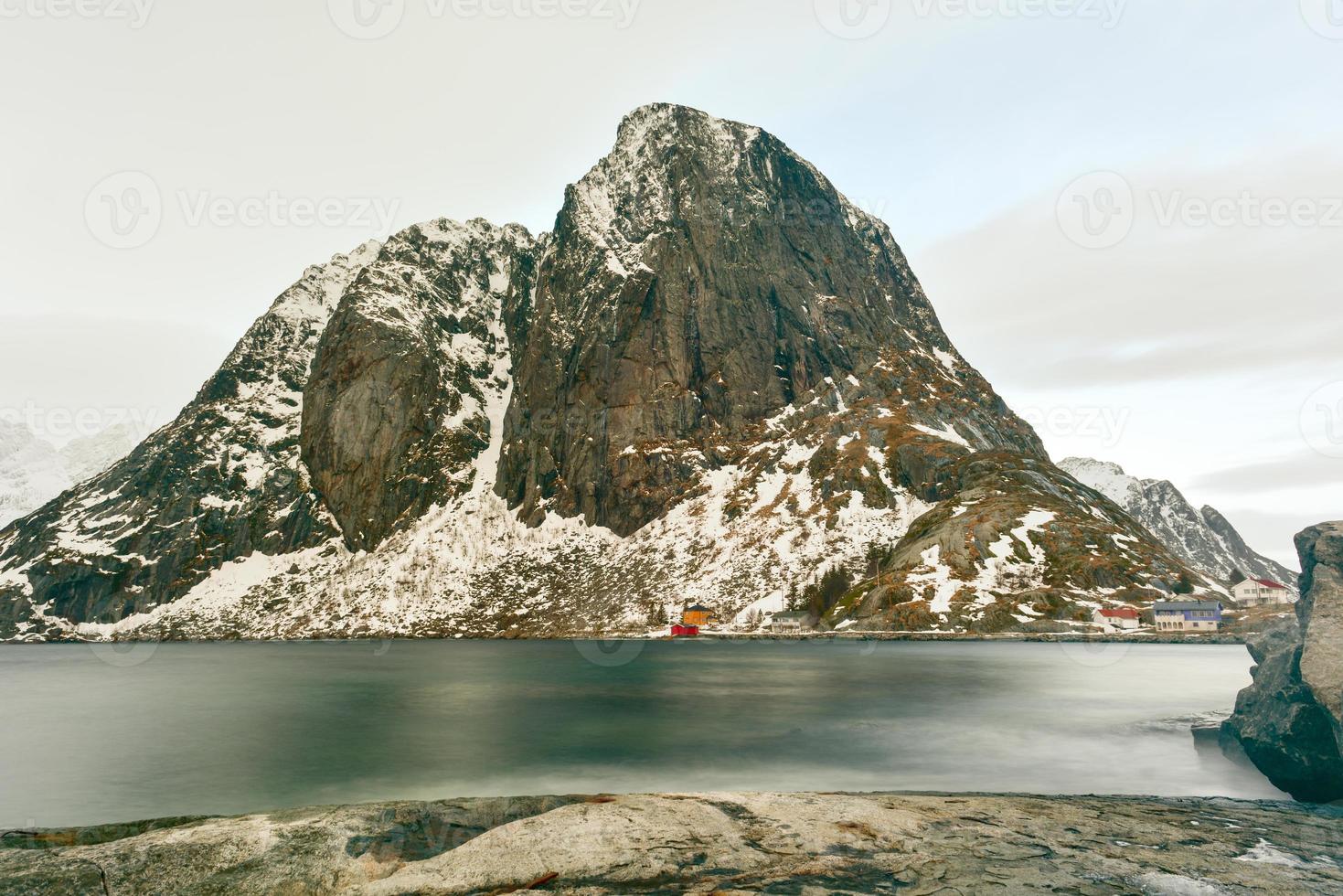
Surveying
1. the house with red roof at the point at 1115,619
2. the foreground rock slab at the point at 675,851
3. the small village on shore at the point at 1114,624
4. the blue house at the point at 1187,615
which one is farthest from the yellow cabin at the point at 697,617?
the foreground rock slab at the point at 675,851

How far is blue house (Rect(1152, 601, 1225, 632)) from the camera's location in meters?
132

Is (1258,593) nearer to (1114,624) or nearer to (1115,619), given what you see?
(1115,619)

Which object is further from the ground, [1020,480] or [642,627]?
[1020,480]

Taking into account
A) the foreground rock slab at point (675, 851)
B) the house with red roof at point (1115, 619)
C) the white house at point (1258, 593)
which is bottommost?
the house with red roof at point (1115, 619)

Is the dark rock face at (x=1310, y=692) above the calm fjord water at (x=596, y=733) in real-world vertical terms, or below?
above

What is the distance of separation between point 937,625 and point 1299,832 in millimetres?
120528

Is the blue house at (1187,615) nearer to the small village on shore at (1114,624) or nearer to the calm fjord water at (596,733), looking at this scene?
the small village on shore at (1114,624)

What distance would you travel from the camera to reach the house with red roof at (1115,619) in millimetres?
126375

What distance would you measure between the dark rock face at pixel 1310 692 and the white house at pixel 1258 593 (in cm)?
16495

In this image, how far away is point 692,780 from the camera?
1100 inches

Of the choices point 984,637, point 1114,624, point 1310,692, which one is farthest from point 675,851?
point 1114,624

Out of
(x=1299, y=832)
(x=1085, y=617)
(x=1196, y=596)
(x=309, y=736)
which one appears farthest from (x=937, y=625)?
(x=1299, y=832)

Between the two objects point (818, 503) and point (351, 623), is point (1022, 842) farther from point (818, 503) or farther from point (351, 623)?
point (351, 623)

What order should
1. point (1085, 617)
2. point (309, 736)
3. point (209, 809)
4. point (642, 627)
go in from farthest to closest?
1. point (642, 627)
2. point (1085, 617)
3. point (309, 736)
4. point (209, 809)
